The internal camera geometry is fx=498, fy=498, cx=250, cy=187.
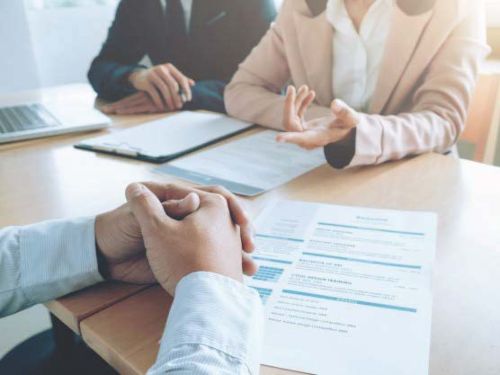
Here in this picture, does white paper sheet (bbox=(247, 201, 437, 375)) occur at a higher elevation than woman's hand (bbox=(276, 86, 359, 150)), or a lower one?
lower

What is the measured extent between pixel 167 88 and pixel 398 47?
0.59 m

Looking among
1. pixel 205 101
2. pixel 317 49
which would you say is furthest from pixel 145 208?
pixel 205 101

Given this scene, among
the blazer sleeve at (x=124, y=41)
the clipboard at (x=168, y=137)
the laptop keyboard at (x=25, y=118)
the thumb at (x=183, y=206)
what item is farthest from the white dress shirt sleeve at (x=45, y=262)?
the blazer sleeve at (x=124, y=41)

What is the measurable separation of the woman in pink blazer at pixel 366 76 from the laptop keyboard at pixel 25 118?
0.45 meters

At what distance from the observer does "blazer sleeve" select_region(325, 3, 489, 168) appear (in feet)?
2.93

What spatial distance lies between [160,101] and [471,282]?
0.99 metres

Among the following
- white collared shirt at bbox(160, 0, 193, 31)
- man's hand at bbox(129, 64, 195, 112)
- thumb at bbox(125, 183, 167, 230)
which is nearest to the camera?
thumb at bbox(125, 183, 167, 230)

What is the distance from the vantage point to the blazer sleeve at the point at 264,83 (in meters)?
1.15

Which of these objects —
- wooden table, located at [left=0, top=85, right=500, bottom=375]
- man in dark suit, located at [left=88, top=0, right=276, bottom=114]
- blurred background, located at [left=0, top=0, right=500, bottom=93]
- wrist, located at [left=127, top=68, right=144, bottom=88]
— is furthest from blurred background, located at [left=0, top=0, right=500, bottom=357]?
wooden table, located at [left=0, top=85, right=500, bottom=375]

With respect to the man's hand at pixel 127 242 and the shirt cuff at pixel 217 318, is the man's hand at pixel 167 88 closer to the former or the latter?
the man's hand at pixel 127 242

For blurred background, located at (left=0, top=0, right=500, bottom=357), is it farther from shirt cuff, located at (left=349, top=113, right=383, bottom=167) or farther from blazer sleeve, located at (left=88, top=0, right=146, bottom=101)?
shirt cuff, located at (left=349, top=113, right=383, bottom=167)

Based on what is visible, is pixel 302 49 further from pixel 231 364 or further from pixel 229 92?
pixel 231 364

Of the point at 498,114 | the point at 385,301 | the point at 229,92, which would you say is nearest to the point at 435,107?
the point at 229,92

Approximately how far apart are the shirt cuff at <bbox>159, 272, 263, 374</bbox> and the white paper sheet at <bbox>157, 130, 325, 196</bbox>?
0.33 meters
